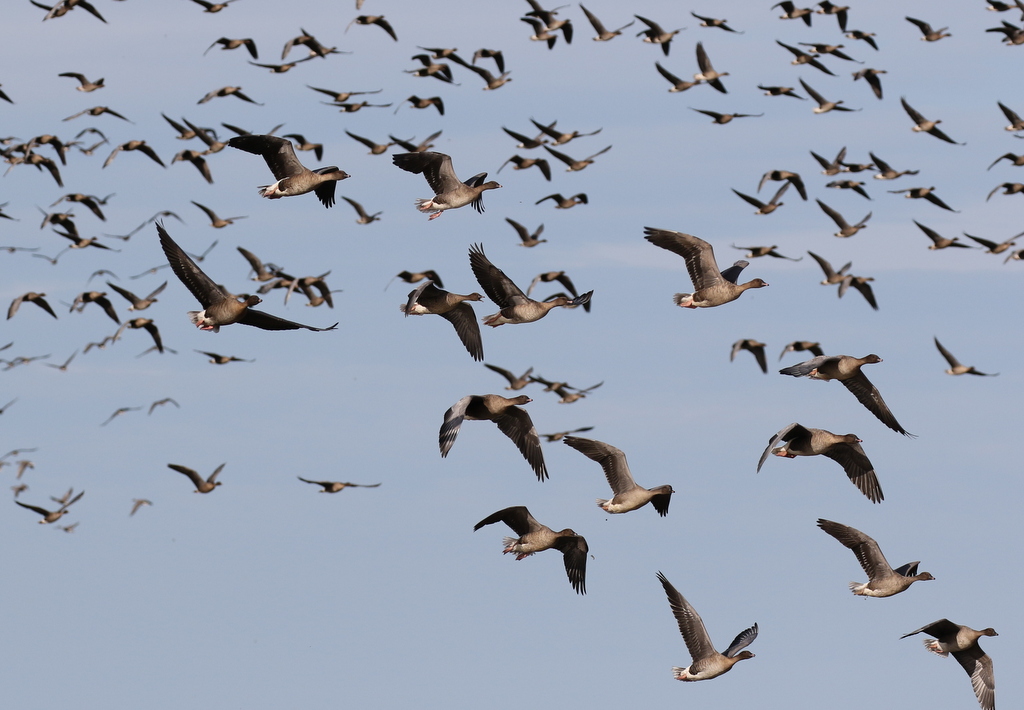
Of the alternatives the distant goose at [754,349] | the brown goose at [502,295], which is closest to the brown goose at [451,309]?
the brown goose at [502,295]

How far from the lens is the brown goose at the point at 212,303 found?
2869 centimetres

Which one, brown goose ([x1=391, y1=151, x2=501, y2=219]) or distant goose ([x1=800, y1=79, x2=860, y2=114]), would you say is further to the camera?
distant goose ([x1=800, y1=79, x2=860, y2=114])

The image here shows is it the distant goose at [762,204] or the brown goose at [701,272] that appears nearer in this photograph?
the brown goose at [701,272]

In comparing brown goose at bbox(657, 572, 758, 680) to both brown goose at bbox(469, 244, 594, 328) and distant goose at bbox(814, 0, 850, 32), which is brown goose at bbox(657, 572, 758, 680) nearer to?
brown goose at bbox(469, 244, 594, 328)

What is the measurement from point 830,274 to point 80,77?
989 inches

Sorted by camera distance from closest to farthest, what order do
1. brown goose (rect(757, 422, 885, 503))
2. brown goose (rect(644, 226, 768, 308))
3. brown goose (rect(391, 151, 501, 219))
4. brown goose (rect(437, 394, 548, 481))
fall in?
brown goose (rect(437, 394, 548, 481)), brown goose (rect(757, 422, 885, 503)), brown goose (rect(644, 226, 768, 308)), brown goose (rect(391, 151, 501, 219))

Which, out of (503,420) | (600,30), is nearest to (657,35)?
(600,30)

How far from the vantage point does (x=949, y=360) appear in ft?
185

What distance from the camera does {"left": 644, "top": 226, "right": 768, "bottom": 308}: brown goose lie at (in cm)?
3316

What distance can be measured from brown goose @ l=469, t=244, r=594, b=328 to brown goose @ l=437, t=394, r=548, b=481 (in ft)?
5.88

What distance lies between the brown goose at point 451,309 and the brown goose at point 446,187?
6.73 ft

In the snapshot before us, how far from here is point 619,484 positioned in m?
33.2

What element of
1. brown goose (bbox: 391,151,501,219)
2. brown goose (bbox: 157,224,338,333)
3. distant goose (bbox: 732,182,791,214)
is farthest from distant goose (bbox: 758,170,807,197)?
brown goose (bbox: 157,224,338,333)

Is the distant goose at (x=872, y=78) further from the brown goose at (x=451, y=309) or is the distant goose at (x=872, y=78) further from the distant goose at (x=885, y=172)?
the brown goose at (x=451, y=309)
